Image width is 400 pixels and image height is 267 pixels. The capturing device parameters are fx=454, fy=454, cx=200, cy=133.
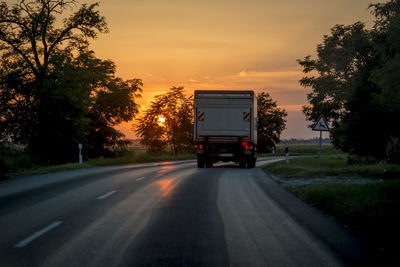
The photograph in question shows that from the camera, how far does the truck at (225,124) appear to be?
23.5m

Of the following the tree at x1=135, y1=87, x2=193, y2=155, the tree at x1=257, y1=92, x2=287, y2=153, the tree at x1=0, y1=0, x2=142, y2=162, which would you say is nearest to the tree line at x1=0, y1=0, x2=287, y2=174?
the tree at x1=0, y1=0, x2=142, y2=162

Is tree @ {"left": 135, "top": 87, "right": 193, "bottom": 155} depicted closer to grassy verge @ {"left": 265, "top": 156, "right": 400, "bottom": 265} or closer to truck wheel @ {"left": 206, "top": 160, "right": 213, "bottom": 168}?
truck wheel @ {"left": 206, "top": 160, "right": 213, "bottom": 168}

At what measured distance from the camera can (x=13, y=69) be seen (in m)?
33.0

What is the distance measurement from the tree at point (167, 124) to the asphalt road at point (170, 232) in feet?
134

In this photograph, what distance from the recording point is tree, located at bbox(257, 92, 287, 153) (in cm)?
8506

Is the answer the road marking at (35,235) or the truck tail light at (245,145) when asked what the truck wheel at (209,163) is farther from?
the road marking at (35,235)

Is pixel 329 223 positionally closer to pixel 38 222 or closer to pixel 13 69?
pixel 38 222

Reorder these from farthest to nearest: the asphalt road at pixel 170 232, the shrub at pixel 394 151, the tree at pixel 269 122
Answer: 1. the tree at pixel 269 122
2. the shrub at pixel 394 151
3. the asphalt road at pixel 170 232

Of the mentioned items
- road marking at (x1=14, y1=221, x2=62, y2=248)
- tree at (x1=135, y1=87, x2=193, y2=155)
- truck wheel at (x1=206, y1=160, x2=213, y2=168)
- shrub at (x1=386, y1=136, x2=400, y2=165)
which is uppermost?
tree at (x1=135, y1=87, x2=193, y2=155)

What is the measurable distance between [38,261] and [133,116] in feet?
159

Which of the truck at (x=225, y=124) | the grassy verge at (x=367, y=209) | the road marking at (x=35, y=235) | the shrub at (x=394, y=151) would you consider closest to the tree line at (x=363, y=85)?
the shrub at (x=394, y=151)

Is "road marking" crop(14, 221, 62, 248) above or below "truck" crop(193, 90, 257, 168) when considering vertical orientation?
below

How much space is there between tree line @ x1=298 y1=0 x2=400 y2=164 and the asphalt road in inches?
Result: 521

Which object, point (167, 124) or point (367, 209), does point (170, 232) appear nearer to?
point (367, 209)
